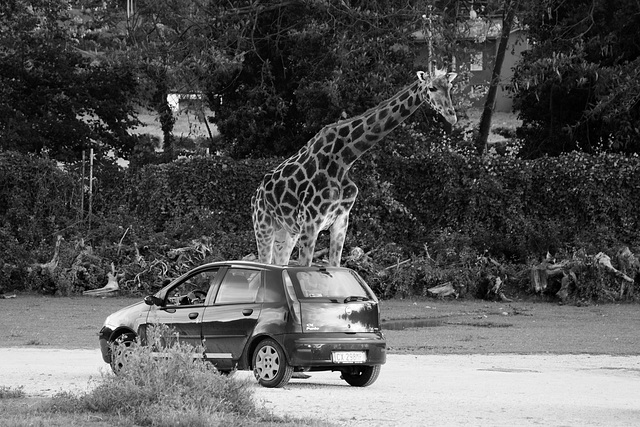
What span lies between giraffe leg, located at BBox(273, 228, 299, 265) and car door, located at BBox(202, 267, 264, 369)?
847 centimetres

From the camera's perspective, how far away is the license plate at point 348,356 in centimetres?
1362

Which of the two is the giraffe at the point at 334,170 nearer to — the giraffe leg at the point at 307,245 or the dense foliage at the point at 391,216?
the giraffe leg at the point at 307,245

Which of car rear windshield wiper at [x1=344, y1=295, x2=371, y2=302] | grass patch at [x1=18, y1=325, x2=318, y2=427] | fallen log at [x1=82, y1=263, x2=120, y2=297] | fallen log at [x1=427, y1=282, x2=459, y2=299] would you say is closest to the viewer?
grass patch at [x1=18, y1=325, x2=318, y2=427]

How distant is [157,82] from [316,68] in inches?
204

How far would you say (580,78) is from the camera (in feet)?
104

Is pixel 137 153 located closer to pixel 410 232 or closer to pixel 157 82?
pixel 157 82

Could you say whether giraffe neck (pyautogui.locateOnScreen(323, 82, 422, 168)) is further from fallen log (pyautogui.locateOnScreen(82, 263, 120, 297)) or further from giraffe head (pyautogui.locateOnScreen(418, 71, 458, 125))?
fallen log (pyautogui.locateOnScreen(82, 263, 120, 297))

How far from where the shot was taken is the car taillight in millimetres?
13578

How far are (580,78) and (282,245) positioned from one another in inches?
483

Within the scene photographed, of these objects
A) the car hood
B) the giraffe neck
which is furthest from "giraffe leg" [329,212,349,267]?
the car hood

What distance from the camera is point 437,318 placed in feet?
83.2

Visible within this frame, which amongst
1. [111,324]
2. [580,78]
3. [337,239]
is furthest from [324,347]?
[580,78]

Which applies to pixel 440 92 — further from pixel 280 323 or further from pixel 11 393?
pixel 11 393

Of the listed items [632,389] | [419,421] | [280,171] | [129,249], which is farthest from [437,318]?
[419,421]
